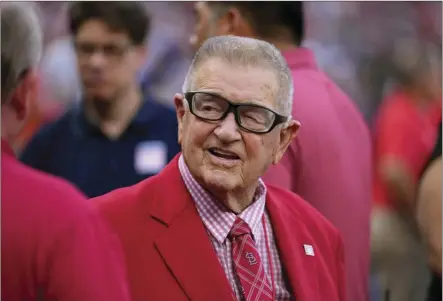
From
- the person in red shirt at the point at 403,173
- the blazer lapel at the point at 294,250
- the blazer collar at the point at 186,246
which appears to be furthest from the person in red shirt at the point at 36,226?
the person in red shirt at the point at 403,173

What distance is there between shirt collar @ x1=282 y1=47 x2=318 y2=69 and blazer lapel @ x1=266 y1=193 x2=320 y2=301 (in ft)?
0.93

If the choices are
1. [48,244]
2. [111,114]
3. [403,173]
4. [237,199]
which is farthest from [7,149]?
[403,173]

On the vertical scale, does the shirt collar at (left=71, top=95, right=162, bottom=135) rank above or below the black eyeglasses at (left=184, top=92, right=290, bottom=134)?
below

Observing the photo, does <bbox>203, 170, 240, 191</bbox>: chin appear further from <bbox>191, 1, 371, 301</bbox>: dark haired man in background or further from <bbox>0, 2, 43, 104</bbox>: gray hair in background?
<bbox>0, 2, 43, 104</bbox>: gray hair in background

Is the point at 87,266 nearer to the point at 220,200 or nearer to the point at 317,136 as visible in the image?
the point at 220,200

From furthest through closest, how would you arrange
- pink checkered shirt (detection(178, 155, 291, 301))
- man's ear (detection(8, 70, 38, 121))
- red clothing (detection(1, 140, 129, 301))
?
pink checkered shirt (detection(178, 155, 291, 301))
man's ear (detection(8, 70, 38, 121))
red clothing (detection(1, 140, 129, 301))

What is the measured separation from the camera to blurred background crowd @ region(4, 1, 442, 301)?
167 centimetres

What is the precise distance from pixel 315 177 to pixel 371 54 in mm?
331

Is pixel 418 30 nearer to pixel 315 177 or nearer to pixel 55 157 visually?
pixel 315 177

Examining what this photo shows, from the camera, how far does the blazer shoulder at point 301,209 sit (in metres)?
1.68

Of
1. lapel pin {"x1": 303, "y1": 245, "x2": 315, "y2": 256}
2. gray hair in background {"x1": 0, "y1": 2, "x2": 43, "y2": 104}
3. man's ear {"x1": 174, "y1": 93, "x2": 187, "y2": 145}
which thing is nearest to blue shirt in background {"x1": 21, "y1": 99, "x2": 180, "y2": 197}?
man's ear {"x1": 174, "y1": 93, "x2": 187, "y2": 145}

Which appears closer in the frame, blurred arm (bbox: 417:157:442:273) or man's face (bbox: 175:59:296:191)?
man's face (bbox: 175:59:296:191)

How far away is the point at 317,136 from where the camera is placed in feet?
5.77

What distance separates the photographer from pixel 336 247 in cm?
177
